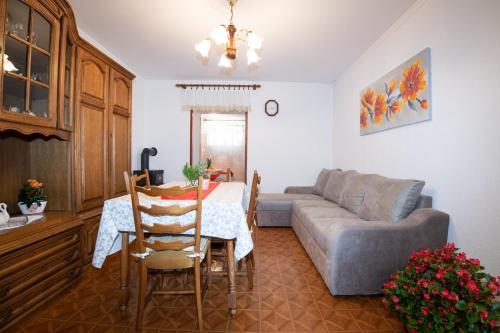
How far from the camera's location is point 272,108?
15.3 ft

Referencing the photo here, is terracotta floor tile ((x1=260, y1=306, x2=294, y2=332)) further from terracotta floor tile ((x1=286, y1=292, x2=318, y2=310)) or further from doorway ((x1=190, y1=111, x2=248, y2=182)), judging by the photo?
doorway ((x1=190, y1=111, x2=248, y2=182))

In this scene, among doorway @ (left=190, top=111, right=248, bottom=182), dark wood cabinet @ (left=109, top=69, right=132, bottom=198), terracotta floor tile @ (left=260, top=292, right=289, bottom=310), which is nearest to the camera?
terracotta floor tile @ (left=260, top=292, right=289, bottom=310)

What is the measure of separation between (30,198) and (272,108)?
148 inches

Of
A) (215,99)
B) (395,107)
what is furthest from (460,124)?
(215,99)

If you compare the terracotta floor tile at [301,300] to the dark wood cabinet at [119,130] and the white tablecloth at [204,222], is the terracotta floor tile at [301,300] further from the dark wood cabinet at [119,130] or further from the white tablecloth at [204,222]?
the dark wood cabinet at [119,130]

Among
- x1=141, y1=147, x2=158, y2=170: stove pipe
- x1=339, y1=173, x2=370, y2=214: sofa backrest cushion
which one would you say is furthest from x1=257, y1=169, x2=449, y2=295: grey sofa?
x1=141, y1=147, x2=158, y2=170: stove pipe

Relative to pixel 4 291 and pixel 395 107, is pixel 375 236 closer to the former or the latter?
pixel 395 107

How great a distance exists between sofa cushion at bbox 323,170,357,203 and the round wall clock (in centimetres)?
161

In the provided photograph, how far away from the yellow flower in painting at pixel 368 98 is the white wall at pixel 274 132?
138 centimetres

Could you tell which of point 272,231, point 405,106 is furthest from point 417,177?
point 272,231

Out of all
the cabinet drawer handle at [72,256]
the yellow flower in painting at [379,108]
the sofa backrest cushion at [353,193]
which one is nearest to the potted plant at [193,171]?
the cabinet drawer handle at [72,256]

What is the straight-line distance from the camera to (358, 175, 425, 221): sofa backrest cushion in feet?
6.72

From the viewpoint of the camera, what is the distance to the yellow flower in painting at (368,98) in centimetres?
315

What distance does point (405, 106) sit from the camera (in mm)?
2449
